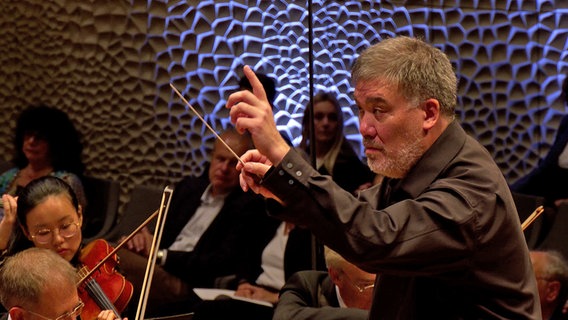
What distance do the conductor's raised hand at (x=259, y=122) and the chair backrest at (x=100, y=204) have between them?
328cm

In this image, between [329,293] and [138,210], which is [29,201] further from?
[138,210]

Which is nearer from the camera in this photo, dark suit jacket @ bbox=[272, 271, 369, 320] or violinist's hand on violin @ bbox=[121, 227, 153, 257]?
dark suit jacket @ bbox=[272, 271, 369, 320]

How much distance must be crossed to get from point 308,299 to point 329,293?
74mm

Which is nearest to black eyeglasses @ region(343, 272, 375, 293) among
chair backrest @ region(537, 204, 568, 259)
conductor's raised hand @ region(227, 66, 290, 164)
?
conductor's raised hand @ region(227, 66, 290, 164)

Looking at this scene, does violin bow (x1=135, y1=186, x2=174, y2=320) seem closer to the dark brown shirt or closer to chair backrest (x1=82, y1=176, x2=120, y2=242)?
the dark brown shirt

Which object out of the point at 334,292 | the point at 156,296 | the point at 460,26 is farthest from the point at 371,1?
the point at 334,292

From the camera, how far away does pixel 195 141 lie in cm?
543

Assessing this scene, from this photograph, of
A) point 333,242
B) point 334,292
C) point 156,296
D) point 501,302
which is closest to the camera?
point 333,242

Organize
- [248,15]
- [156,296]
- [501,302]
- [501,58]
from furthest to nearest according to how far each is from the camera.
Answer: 1. [248,15]
2. [501,58]
3. [156,296]
4. [501,302]

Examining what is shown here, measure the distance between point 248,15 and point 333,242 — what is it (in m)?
4.01

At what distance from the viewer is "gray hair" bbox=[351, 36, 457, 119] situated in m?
1.61

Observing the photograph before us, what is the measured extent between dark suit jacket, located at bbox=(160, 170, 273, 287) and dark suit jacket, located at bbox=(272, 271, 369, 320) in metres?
1.28

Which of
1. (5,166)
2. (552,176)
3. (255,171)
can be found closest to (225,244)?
(552,176)

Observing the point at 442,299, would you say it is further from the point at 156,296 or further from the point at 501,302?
the point at 156,296
